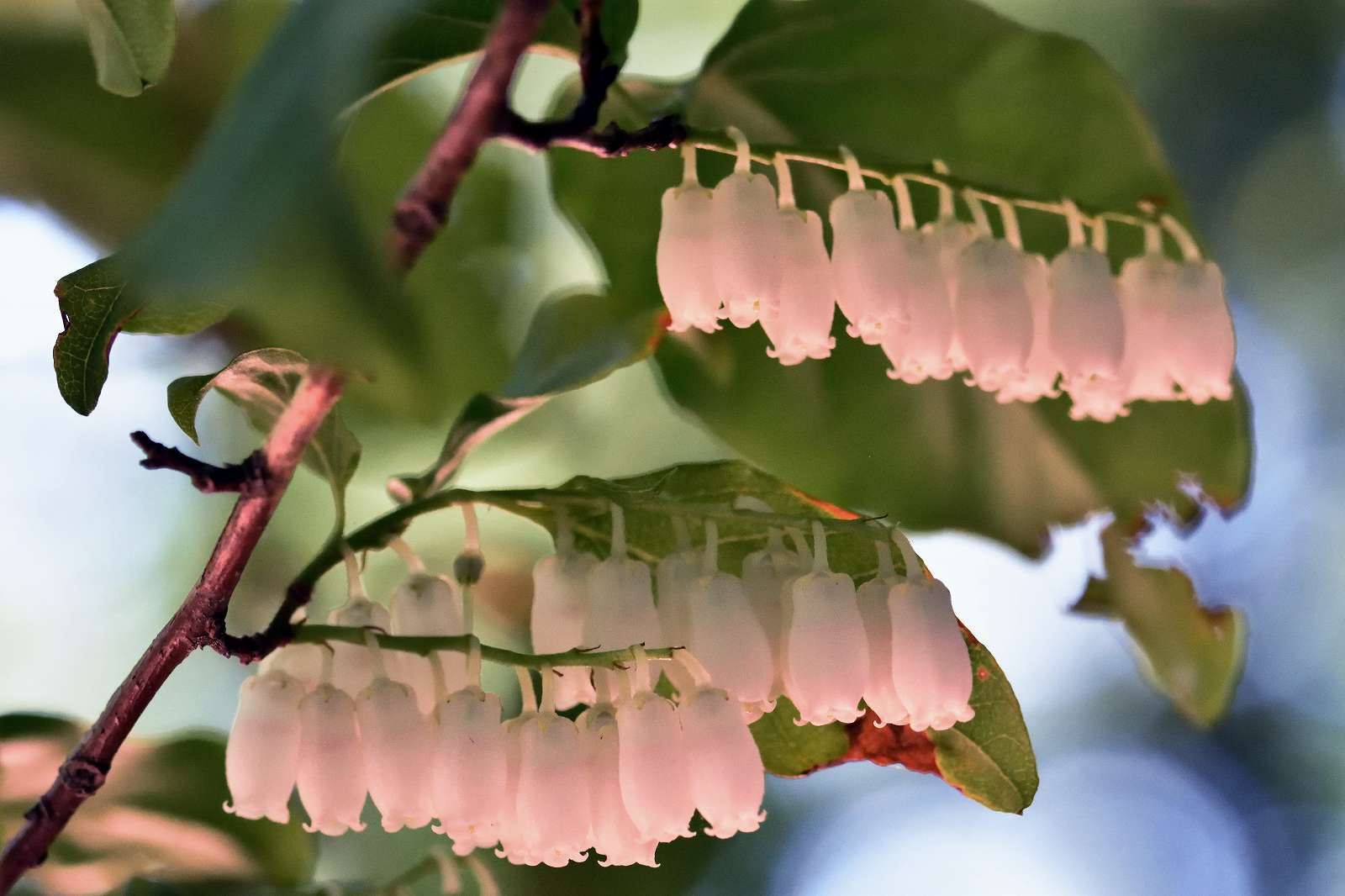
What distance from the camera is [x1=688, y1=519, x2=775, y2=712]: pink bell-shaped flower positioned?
0.56 m

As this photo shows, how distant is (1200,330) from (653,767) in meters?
0.39

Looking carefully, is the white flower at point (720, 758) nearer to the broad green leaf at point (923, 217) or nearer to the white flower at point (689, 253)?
the white flower at point (689, 253)

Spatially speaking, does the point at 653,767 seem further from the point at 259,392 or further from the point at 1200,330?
the point at 1200,330

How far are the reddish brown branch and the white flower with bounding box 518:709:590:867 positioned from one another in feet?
0.49

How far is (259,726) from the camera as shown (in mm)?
546

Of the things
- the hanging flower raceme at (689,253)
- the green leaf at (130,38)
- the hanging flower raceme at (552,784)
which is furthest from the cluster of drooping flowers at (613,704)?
the green leaf at (130,38)

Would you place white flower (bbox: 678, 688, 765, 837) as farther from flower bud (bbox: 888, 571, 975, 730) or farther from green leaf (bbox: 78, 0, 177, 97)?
green leaf (bbox: 78, 0, 177, 97)

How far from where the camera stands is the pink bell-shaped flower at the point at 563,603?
59cm

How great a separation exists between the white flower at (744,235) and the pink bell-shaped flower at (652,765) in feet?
0.58

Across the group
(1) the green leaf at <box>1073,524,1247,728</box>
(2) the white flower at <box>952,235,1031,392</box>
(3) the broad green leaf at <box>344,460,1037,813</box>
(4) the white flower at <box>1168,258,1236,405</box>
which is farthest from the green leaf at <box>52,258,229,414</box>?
(1) the green leaf at <box>1073,524,1247,728</box>

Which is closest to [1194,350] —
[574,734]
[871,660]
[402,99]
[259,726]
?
[871,660]

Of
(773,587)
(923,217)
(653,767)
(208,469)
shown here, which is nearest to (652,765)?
(653,767)

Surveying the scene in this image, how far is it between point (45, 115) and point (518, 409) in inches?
22.8

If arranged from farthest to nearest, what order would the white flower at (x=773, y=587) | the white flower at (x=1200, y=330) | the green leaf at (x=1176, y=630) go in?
1. the green leaf at (x=1176, y=630)
2. the white flower at (x=1200, y=330)
3. the white flower at (x=773, y=587)
